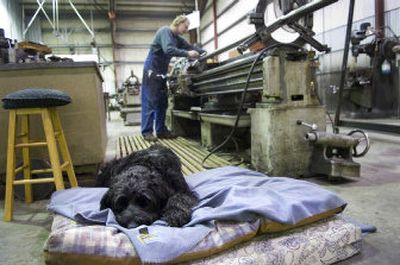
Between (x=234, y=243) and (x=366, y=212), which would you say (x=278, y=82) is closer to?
(x=366, y=212)

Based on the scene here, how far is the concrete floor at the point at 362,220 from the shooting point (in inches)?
51.6

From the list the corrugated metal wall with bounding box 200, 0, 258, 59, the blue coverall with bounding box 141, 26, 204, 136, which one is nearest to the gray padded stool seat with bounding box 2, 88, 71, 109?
the blue coverall with bounding box 141, 26, 204, 136

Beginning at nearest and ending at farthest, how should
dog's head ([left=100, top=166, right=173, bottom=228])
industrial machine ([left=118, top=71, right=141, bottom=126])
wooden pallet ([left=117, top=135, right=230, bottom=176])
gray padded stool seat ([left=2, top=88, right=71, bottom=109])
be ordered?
dog's head ([left=100, top=166, right=173, bottom=228])
gray padded stool seat ([left=2, top=88, right=71, bottom=109])
wooden pallet ([left=117, top=135, right=230, bottom=176])
industrial machine ([left=118, top=71, right=141, bottom=126])

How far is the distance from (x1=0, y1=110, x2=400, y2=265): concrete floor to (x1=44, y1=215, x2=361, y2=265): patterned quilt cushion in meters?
0.10

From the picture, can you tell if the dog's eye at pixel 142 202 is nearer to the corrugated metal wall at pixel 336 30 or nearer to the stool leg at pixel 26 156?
the stool leg at pixel 26 156

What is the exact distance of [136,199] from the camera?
4.38 feet

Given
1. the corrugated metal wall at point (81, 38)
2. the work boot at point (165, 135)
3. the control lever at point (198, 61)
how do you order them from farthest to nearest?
1. the corrugated metal wall at point (81, 38)
2. the work boot at point (165, 135)
3. the control lever at point (198, 61)

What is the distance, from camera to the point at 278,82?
7.27 feet

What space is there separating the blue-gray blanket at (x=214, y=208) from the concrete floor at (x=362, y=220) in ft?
0.60

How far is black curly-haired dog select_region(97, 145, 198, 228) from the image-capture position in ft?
4.25

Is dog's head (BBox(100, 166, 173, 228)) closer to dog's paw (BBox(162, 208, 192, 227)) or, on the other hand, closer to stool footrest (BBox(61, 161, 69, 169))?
dog's paw (BBox(162, 208, 192, 227))

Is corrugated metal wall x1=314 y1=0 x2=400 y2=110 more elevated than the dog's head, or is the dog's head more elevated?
corrugated metal wall x1=314 y1=0 x2=400 y2=110


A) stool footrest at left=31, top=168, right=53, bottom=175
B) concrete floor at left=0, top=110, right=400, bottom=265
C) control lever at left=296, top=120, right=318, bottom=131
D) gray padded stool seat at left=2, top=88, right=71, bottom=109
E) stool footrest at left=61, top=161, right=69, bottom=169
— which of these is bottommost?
concrete floor at left=0, top=110, right=400, bottom=265

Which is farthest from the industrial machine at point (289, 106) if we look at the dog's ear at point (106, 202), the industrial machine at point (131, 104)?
the industrial machine at point (131, 104)
